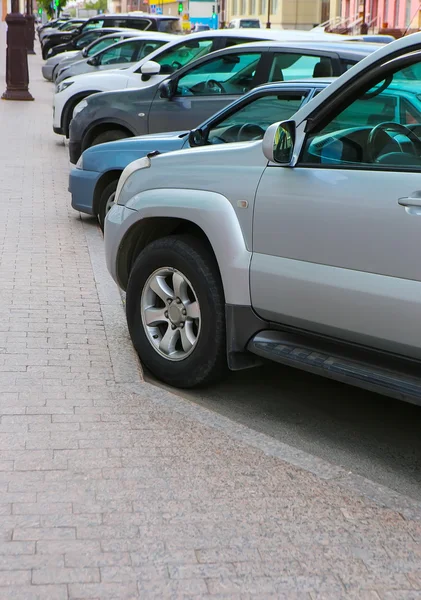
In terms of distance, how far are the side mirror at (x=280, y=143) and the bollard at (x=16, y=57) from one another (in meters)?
21.0

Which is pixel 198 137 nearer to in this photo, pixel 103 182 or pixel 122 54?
pixel 103 182

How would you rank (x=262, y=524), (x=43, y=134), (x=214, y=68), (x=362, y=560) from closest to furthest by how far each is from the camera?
(x=362, y=560) < (x=262, y=524) < (x=214, y=68) < (x=43, y=134)

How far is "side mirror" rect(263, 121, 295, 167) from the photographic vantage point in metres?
4.48

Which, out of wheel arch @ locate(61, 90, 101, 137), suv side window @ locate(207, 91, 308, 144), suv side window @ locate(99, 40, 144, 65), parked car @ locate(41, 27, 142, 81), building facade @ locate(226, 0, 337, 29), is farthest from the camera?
building facade @ locate(226, 0, 337, 29)

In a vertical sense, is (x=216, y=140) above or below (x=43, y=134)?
above

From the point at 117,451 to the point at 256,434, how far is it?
71cm

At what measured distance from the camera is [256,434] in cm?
473

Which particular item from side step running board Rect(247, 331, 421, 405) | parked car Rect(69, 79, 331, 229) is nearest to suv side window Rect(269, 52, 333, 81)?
parked car Rect(69, 79, 331, 229)

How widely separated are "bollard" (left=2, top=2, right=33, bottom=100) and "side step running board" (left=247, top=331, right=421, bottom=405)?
69.4 ft

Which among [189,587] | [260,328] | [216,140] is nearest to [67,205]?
[216,140]

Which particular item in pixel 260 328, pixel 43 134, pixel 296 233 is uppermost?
pixel 296 233

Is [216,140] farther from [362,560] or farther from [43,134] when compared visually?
[43,134]

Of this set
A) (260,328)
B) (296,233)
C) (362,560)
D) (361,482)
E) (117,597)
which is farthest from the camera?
(260,328)

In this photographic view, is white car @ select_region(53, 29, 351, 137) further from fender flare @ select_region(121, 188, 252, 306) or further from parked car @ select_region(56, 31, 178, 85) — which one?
fender flare @ select_region(121, 188, 252, 306)
